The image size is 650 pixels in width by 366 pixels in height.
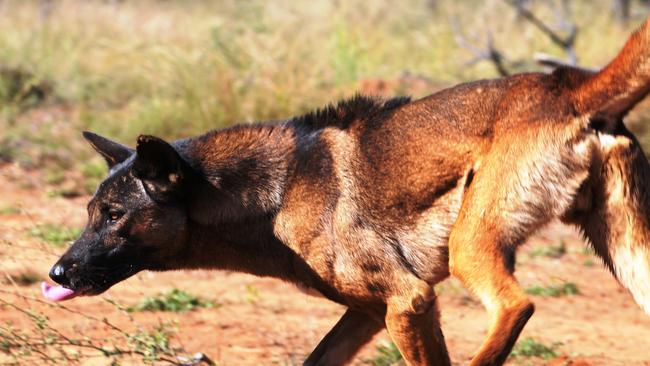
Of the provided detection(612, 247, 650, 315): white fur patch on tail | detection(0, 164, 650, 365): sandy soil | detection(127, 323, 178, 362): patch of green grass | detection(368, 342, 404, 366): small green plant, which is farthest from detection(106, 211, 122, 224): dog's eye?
detection(612, 247, 650, 315): white fur patch on tail

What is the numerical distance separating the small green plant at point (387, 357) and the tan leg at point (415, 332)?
67 cm

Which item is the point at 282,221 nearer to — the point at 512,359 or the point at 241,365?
the point at 241,365

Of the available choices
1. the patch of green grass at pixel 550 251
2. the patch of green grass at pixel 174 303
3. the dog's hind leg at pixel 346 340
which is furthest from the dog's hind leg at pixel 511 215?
the patch of green grass at pixel 550 251

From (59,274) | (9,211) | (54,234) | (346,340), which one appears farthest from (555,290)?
(9,211)

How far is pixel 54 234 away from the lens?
740 centimetres

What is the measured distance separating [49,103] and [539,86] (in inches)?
375

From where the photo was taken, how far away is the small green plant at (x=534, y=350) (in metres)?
5.73

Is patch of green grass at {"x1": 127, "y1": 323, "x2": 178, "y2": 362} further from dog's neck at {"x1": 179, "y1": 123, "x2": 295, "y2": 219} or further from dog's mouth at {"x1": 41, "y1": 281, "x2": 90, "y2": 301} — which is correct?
dog's neck at {"x1": 179, "y1": 123, "x2": 295, "y2": 219}

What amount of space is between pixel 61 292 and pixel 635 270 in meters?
2.89

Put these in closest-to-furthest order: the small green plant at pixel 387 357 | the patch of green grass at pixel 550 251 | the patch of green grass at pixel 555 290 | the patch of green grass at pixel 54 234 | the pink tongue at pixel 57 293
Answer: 1. the pink tongue at pixel 57 293
2. the small green plant at pixel 387 357
3. the patch of green grass at pixel 54 234
4. the patch of green grass at pixel 555 290
5. the patch of green grass at pixel 550 251

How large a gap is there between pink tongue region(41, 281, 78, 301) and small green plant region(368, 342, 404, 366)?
171 cm

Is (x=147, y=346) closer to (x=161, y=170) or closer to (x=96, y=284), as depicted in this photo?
(x=96, y=284)

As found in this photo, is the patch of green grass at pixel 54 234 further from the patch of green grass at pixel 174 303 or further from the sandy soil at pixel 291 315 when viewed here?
the patch of green grass at pixel 174 303

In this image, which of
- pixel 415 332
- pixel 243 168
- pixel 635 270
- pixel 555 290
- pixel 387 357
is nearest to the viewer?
pixel 635 270
